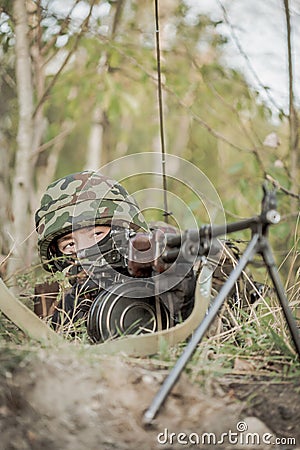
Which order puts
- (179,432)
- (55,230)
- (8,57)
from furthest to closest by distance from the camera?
(8,57), (55,230), (179,432)

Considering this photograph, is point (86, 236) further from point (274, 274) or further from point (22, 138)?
point (22, 138)

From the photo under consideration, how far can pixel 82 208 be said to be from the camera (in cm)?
247

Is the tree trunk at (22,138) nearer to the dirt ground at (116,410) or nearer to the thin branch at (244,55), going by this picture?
the thin branch at (244,55)

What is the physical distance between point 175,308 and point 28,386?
20.6 inches

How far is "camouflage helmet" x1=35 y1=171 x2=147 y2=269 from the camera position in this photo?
2.45m

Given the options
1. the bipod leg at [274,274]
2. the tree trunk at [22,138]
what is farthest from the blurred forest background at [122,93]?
the bipod leg at [274,274]

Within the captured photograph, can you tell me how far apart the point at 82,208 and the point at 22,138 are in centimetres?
185

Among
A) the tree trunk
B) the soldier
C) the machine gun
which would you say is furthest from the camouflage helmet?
the tree trunk

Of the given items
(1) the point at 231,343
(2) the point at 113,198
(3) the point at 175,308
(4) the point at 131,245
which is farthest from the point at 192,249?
(2) the point at 113,198

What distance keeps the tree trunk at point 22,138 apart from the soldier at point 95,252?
1326 mm

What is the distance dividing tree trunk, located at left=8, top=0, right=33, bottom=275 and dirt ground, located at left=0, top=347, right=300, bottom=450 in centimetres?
223

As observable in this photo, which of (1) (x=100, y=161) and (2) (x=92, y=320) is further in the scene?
(1) (x=100, y=161)

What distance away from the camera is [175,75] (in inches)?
207

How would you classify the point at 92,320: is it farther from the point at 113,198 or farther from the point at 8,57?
the point at 8,57
